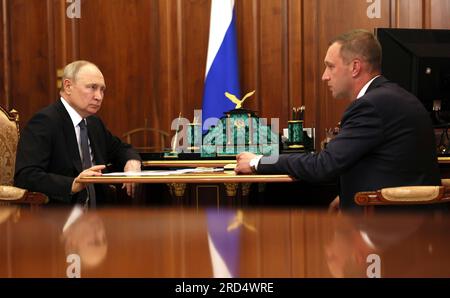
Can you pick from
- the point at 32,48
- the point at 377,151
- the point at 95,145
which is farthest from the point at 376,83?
the point at 32,48

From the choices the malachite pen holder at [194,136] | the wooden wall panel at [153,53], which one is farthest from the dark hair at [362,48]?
Result: the wooden wall panel at [153,53]

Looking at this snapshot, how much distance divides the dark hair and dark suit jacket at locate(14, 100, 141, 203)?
1.24 meters

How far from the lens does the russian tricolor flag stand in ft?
17.0

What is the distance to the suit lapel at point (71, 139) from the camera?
273 cm

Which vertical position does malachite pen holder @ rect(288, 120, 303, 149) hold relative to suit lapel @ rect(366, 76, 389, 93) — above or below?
below

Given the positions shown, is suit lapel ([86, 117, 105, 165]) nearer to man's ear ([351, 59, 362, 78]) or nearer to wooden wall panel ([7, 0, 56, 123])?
man's ear ([351, 59, 362, 78])

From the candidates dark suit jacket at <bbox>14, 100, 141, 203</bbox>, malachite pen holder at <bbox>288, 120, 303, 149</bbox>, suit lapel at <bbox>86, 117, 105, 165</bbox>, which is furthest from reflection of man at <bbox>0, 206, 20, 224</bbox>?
malachite pen holder at <bbox>288, 120, 303, 149</bbox>

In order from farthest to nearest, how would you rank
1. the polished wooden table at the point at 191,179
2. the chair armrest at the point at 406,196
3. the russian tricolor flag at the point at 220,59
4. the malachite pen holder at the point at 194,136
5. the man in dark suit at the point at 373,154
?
1. the russian tricolor flag at the point at 220,59
2. the malachite pen holder at the point at 194,136
3. the man in dark suit at the point at 373,154
4. the polished wooden table at the point at 191,179
5. the chair armrest at the point at 406,196

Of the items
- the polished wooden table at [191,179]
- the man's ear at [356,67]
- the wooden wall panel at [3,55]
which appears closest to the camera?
the polished wooden table at [191,179]

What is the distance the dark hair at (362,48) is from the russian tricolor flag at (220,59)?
8.53 feet

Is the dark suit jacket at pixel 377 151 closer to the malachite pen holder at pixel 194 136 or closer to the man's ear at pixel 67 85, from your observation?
the man's ear at pixel 67 85

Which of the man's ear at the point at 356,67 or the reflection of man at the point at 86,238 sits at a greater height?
the man's ear at the point at 356,67

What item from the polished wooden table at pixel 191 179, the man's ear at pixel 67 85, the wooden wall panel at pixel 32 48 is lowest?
the polished wooden table at pixel 191 179

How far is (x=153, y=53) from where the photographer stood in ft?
19.4
